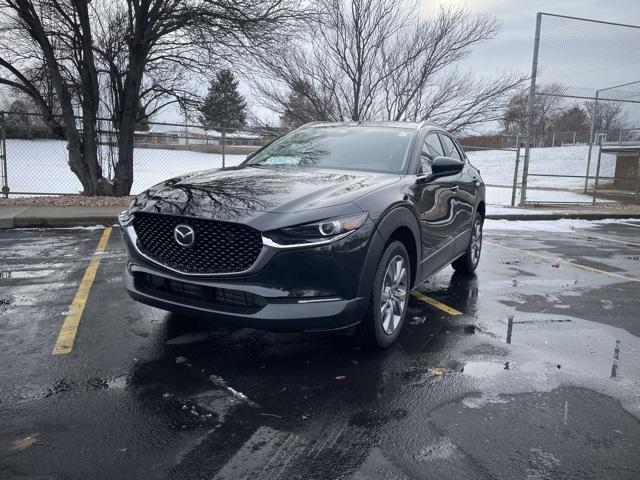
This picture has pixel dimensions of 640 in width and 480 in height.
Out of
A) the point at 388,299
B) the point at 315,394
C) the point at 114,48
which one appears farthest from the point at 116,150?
the point at 315,394

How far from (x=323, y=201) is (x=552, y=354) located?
84.3 inches

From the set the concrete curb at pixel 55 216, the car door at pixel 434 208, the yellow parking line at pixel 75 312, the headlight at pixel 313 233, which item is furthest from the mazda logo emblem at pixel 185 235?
the concrete curb at pixel 55 216

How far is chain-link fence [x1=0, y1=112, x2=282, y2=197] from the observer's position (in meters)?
13.1

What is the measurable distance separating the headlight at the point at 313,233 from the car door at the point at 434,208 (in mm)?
1167

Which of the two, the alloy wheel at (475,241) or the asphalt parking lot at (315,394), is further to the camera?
the alloy wheel at (475,241)

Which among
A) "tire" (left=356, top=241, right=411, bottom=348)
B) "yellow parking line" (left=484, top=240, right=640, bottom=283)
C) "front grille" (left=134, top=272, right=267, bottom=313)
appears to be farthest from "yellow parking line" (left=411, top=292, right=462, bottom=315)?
"yellow parking line" (left=484, top=240, right=640, bottom=283)

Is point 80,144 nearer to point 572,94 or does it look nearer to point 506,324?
point 506,324

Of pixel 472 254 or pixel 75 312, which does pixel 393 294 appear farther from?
pixel 472 254

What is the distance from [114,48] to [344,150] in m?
10.6

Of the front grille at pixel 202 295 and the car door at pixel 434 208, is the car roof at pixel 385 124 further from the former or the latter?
the front grille at pixel 202 295

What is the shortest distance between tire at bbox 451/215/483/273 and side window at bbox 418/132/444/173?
1355 mm

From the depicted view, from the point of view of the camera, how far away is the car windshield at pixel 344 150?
453 cm

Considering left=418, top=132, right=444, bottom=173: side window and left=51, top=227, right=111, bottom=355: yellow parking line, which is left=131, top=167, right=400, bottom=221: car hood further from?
left=51, top=227, right=111, bottom=355: yellow parking line

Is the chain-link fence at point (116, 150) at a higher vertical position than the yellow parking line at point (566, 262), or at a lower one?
higher
